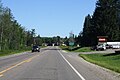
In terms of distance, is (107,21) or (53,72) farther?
(107,21)

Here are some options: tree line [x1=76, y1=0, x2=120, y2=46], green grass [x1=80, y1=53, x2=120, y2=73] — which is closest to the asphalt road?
green grass [x1=80, y1=53, x2=120, y2=73]

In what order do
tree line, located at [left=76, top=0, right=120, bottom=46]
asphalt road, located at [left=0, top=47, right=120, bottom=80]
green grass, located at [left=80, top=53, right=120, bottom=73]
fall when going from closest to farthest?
asphalt road, located at [left=0, top=47, right=120, bottom=80] < green grass, located at [left=80, top=53, right=120, bottom=73] < tree line, located at [left=76, top=0, right=120, bottom=46]

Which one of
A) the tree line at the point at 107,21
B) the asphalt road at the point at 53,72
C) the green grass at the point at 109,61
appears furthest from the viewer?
the tree line at the point at 107,21

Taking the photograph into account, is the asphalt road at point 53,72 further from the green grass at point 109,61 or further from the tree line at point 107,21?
the tree line at point 107,21

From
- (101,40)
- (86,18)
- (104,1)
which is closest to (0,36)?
(101,40)

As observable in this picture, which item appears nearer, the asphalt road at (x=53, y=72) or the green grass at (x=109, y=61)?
the asphalt road at (x=53, y=72)

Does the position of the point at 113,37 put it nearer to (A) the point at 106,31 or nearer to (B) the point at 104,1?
(A) the point at 106,31

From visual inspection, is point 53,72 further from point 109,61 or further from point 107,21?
point 107,21

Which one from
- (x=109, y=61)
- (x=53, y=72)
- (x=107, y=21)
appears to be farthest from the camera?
(x=107, y=21)

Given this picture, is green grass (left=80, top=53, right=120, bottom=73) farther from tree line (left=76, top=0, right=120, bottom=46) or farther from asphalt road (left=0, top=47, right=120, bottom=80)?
tree line (left=76, top=0, right=120, bottom=46)

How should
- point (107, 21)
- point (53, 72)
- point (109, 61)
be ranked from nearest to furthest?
point (53, 72) → point (109, 61) → point (107, 21)

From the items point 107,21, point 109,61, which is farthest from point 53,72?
point 107,21

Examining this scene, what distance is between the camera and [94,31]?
117312mm

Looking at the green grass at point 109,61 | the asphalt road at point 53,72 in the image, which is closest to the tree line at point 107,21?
the green grass at point 109,61
